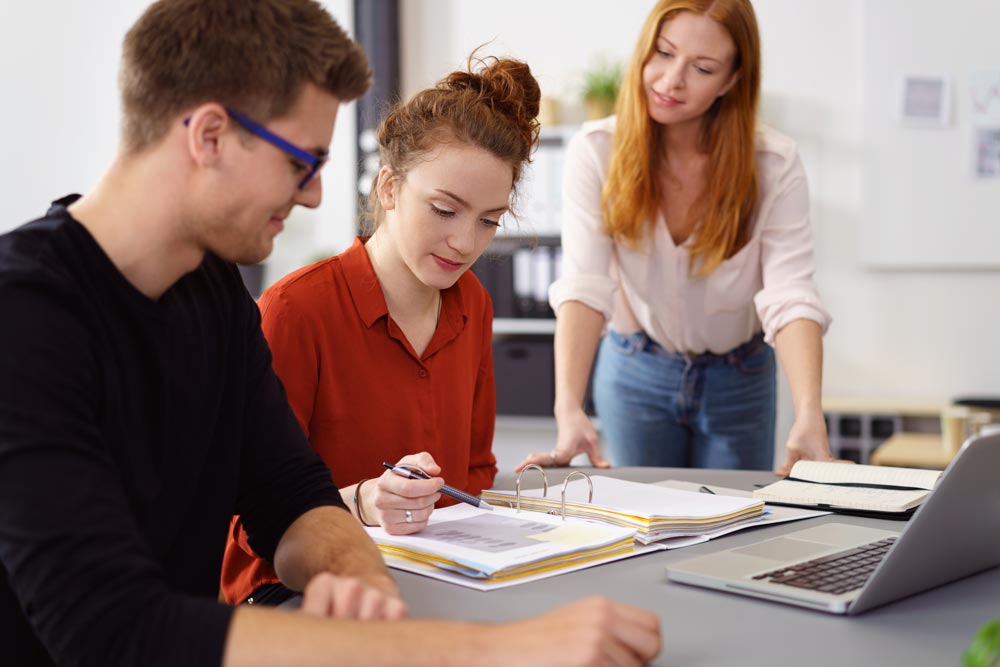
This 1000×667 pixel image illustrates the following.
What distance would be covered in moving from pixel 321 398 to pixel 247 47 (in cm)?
62

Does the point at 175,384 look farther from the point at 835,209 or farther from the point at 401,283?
the point at 835,209

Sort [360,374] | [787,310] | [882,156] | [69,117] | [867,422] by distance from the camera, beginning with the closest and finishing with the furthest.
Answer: [360,374] → [787,310] → [867,422] → [882,156] → [69,117]

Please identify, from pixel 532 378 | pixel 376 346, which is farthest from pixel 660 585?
pixel 532 378

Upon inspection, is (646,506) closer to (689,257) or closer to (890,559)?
(890,559)

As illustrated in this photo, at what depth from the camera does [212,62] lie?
97cm

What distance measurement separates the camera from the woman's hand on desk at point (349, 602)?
88 centimetres

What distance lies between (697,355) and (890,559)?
3.98 feet

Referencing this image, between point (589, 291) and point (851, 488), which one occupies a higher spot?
point (589, 291)

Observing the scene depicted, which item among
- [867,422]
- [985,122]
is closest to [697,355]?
[867,422]

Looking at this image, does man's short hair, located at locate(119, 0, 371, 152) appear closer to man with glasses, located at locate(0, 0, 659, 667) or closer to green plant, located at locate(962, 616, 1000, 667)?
man with glasses, located at locate(0, 0, 659, 667)

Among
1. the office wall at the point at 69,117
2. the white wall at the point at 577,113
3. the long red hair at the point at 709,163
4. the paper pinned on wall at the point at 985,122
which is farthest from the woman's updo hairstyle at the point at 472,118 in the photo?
the office wall at the point at 69,117

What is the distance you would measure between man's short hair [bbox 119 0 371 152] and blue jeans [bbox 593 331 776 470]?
130 centimetres

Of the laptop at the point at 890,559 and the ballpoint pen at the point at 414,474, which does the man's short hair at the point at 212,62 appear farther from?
the laptop at the point at 890,559

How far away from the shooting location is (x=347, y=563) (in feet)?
3.54
